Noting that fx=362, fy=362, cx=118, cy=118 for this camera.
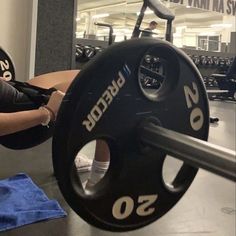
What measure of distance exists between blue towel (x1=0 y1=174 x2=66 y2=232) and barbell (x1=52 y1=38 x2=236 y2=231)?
542 millimetres

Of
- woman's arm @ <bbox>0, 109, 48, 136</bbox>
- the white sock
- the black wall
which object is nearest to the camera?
woman's arm @ <bbox>0, 109, 48, 136</bbox>

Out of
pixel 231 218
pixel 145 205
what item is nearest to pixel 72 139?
pixel 145 205

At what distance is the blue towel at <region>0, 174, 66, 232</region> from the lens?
115 cm

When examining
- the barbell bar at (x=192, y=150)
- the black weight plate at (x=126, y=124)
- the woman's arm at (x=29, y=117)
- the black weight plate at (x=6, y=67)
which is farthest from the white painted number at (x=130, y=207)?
the black weight plate at (x=6, y=67)

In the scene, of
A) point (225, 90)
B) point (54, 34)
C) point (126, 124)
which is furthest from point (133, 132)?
point (225, 90)

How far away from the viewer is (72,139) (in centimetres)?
62

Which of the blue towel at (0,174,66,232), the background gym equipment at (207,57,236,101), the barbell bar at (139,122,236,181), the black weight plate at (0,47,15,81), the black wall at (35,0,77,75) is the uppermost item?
the black wall at (35,0,77,75)

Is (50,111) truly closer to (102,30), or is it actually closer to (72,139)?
(72,139)

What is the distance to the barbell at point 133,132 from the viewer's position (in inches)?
24.3

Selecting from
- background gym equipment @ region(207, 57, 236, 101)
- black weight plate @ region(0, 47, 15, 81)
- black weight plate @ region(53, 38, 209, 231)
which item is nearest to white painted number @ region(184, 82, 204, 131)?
black weight plate @ region(53, 38, 209, 231)

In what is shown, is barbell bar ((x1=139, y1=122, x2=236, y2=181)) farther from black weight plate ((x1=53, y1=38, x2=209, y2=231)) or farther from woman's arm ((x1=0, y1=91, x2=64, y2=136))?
woman's arm ((x1=0, y1=91, x2=64, y2=136))

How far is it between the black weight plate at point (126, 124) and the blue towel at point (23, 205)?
542 mm

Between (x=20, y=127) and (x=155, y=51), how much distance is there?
1.45 feet

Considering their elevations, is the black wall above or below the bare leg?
above
